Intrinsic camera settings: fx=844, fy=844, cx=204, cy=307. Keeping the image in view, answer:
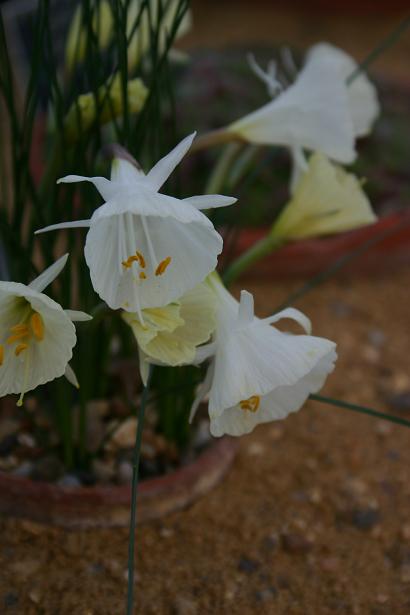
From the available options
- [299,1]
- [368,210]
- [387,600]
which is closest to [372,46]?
[299,1]

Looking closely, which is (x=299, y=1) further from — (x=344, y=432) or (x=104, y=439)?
(x=104, y=439)

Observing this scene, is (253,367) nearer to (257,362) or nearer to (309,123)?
(257,362)

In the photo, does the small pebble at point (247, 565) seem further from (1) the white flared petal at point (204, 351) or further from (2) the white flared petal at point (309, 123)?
(2) the white flared petal at point (309, 123)

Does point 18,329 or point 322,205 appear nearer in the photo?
point 18,329

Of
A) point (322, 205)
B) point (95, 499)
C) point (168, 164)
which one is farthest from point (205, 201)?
point (95, 499)

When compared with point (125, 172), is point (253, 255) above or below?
below
